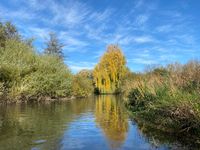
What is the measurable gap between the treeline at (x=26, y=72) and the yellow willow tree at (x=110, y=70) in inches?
738

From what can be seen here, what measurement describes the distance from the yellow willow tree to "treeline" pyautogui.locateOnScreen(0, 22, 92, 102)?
738 inches

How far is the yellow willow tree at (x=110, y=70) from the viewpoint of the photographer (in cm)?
6238

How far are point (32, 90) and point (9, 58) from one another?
4.71m

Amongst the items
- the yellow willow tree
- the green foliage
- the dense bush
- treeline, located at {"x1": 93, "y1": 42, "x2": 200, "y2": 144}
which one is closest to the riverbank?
treeline, located at {"x1": 93, "y1": 42, "x2": 200, "y2": 144}

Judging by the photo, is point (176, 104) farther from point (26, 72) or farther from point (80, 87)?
point (80, 87)

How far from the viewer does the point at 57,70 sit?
39.7 metres

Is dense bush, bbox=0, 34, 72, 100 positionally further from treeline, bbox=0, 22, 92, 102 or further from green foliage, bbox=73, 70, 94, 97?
green foliage, bbox=73, 70, 94, 97

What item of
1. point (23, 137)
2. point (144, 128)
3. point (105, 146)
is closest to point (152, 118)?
point (144, 128)

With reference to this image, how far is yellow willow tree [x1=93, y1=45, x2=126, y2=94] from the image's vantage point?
6238 cm

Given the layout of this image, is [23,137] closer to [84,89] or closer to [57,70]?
[57,70]

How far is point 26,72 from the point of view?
31.9 metres

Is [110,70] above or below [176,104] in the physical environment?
above

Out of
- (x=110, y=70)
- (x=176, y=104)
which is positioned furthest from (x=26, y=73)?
(x=110, y=70)

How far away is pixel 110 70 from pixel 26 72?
32.3 m
